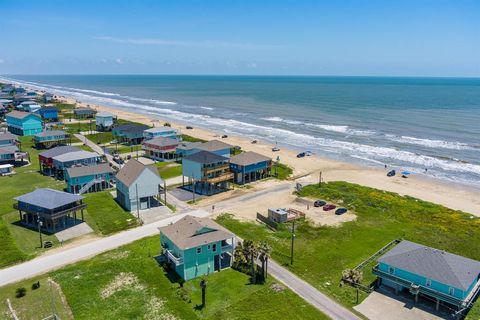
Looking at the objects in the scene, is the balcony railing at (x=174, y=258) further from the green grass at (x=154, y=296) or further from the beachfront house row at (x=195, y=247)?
the green grass at (x=154, y=296)

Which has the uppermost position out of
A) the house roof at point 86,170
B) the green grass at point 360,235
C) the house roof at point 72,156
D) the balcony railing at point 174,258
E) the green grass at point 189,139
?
the house roof at point 72,156

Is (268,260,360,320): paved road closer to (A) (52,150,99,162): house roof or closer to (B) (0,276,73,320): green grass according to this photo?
(B) (0,276,73,320): green grass

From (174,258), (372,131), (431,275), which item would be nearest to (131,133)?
(174,258)

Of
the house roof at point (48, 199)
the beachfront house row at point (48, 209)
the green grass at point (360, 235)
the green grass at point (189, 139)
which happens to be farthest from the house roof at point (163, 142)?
the green grass at point (360, 235)

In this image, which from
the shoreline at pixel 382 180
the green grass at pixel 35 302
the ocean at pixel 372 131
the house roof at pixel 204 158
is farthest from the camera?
the ocean at pixel 372 131

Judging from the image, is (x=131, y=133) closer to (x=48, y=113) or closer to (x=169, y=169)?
(x=169, y=169)

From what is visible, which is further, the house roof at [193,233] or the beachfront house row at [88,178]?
the beachfront house row at [88,178]

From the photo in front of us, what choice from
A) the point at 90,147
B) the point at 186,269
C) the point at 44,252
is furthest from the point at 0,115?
the point at 186,269
